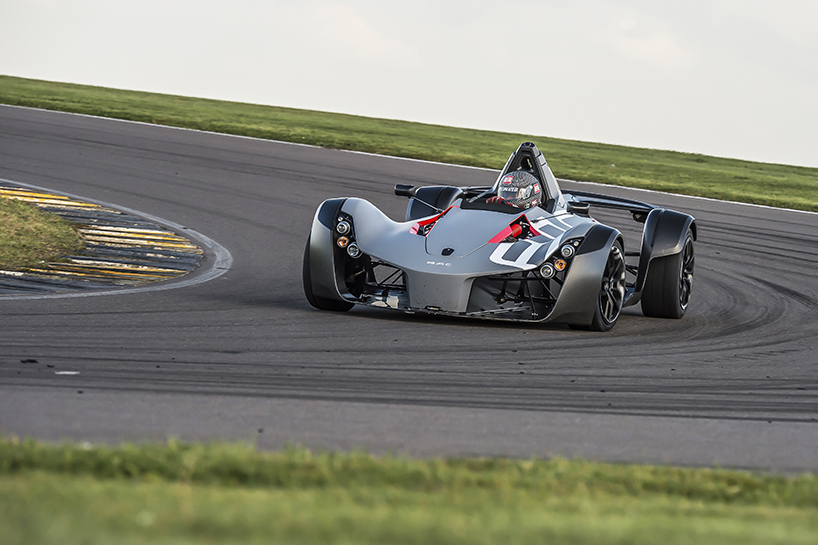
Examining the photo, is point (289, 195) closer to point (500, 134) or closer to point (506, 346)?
point (506, 346)

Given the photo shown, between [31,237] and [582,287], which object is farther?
[31,237]

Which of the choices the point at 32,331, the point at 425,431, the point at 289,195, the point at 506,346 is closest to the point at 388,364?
the point at 506,346

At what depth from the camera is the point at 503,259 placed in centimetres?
878

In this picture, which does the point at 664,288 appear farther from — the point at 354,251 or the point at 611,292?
the point at 354,251

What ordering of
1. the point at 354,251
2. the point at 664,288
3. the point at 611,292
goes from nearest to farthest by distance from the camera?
the point at 354,251, the point at 611,292, the point at 664,288

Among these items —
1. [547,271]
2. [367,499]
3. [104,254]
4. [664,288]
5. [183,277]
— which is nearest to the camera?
[367,499]

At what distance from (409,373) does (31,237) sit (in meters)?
6.55

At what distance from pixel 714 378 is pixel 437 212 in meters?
3.55

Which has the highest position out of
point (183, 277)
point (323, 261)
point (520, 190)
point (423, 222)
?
point (520, 190)

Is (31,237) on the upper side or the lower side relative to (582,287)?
lower

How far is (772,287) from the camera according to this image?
40.0ft

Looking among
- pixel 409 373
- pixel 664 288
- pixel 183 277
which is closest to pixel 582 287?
pixel 664 288

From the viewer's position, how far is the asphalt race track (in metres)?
5.07

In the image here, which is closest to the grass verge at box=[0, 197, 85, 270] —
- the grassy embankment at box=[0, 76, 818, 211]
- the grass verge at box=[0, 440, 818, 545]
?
the grass verge at box=[0, 440, 818, 545]
